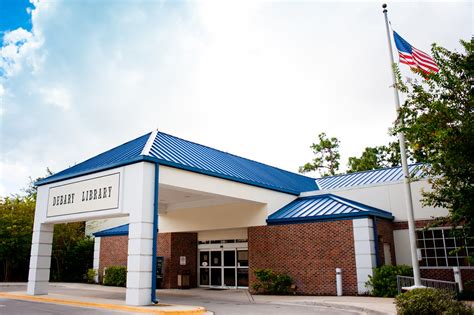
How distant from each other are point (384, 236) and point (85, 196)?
13192mm

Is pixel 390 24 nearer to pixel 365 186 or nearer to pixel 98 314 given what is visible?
pixel 365 186

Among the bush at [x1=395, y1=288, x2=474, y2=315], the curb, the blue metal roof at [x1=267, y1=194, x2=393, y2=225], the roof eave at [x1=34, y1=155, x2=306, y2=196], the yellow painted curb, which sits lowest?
the curb

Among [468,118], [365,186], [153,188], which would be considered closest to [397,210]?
[365,186]

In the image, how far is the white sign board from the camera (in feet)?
52.3

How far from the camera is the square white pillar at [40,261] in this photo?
18.6 m

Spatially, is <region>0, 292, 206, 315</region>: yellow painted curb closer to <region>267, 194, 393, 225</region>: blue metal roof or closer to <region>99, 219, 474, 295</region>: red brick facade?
<region>99, 219, 474, 295</region>: red brick facade

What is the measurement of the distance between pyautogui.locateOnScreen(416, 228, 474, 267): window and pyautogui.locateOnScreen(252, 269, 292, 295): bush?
6235 mm

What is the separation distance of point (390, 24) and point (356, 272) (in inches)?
398

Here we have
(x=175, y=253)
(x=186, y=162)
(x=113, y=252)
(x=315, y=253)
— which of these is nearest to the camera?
(x=186, y=162)

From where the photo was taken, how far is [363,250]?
59.8 ft

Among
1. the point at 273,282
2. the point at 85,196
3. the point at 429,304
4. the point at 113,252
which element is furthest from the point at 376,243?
the point at 113,252

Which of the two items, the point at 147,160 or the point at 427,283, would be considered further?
the point at 427,283

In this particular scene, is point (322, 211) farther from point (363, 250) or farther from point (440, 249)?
point (440, 249)

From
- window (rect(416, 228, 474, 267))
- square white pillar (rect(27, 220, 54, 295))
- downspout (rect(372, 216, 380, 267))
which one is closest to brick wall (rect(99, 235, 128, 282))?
square white pillar (rect(27, 220, 54, 295))
